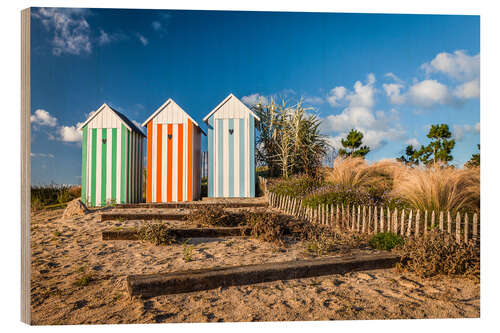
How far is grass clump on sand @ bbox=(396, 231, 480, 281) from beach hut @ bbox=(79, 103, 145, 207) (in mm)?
9103

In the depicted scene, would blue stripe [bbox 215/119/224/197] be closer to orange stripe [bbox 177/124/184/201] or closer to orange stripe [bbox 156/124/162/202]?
orange stripe [bbox 177/124/184/201]

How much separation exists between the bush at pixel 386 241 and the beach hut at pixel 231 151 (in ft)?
19.9

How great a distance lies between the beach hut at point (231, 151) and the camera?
10.9 meters

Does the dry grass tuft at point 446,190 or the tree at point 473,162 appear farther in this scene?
the dry grass tuft at point 446,190

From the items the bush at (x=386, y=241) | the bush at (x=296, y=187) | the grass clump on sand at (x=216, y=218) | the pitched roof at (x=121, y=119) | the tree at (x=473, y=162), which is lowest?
the bush at (x=386, y=241)

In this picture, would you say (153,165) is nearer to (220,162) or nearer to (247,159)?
(220,162)

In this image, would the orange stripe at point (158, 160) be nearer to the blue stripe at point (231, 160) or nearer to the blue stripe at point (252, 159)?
the blue stripe at point (231, 160)

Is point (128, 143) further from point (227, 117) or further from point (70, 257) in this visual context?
point (70, 257)

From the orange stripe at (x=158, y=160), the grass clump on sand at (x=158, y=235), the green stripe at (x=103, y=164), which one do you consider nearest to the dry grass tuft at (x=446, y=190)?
the grass clump on sand at (x=158, y=235)

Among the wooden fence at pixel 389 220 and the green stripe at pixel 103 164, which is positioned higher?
the green stripe at pixel 103 164

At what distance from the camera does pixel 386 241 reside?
514 cm

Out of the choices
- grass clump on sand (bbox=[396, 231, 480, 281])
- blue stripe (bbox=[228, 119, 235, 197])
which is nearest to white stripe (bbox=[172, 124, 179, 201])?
blue stripe (bbox=[228, 119, 235, 197])

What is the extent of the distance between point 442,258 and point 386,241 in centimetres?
121

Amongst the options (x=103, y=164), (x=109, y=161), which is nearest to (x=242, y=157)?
(x=109, y=161)
